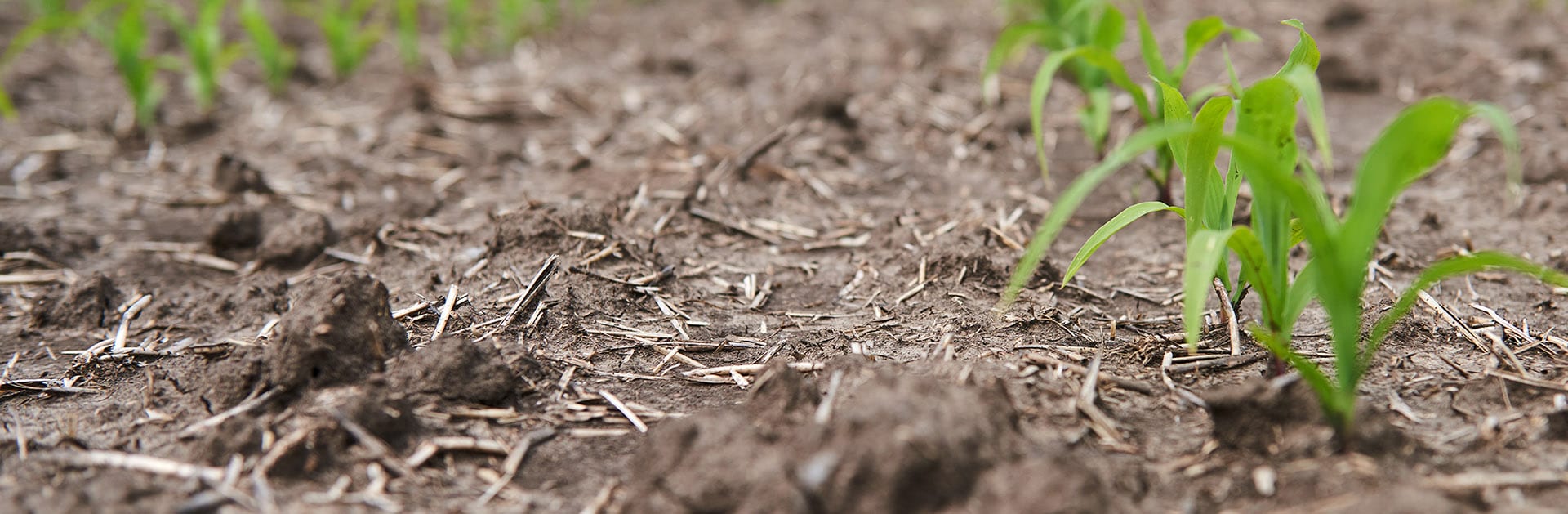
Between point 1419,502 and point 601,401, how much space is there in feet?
4.15

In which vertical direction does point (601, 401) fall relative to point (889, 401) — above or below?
below

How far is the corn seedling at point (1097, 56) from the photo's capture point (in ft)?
7.22

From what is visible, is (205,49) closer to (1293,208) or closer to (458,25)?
(458,25)

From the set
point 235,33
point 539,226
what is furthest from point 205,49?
point 539,226

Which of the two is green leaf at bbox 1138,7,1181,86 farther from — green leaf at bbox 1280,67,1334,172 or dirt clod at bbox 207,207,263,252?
dirt clod at bbox 207,207,263,252

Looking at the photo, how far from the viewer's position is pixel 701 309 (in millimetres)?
2252

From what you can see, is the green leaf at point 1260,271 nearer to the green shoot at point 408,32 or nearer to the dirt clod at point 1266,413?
the dirt clod at point 1266,413

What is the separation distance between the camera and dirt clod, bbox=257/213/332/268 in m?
2.58

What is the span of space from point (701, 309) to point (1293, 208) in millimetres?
1215

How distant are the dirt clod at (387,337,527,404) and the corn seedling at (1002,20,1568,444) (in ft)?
2.94

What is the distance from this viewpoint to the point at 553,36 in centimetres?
517

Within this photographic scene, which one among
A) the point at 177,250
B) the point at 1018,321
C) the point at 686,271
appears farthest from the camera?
the point at 177,250

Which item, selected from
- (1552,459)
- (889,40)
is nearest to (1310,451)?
(1552,459)

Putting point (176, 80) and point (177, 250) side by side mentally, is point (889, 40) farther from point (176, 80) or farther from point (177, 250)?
point (176, 80)
